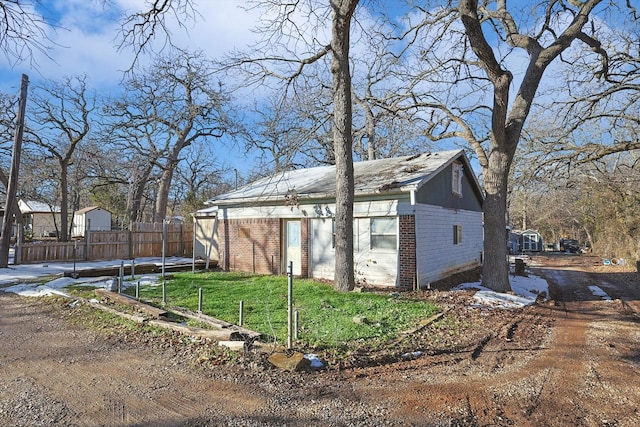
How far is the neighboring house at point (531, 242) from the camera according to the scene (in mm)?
40812

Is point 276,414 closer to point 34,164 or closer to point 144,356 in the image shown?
point 144,356

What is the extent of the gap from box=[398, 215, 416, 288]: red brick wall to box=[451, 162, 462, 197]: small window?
3.74 metres

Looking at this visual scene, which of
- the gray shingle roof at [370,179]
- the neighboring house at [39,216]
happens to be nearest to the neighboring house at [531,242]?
the gray shingle roof at [370,179]

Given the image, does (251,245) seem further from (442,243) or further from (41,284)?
(442,243)

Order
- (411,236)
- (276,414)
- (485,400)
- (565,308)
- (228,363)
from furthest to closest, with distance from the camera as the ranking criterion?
(411,236)
(565,308)
(228,363)
(485,400)
(276,414)

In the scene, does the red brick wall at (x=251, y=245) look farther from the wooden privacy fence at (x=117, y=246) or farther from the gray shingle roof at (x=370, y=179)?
the wooden privacy fence at (x=117, y=246)

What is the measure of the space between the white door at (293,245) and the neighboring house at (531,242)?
1405 inches

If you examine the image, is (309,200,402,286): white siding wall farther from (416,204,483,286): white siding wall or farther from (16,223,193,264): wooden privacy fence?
(16,223,193,264): wooden privacy fence

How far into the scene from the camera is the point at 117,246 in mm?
19562

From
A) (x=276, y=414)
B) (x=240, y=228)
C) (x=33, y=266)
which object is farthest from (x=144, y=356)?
(x=33, y=266)

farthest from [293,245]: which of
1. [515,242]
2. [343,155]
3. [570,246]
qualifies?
[570,246]

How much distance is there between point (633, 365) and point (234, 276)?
10.9 meters

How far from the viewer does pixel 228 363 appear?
4.93 meters

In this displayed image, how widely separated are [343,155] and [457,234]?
6.62 m
